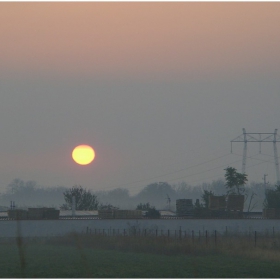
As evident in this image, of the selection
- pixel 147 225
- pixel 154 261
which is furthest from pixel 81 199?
pixel 154 261

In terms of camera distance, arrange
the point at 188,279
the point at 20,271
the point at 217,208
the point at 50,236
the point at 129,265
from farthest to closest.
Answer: the point at 217,208 → the point at 50,236 → the point at 129,265 → the point at 20,271 → the point at 188,279

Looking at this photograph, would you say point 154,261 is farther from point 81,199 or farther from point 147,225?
point 81,199

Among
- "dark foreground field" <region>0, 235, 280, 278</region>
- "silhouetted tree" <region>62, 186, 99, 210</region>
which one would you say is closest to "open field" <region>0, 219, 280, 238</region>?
"dark foreground field" <region>0, 235, 280, 278</region>

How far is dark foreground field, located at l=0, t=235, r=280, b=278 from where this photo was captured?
30359mm

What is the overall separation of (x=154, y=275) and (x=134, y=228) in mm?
40393

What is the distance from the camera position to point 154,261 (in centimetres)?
3734

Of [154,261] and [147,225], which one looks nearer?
[154,261]

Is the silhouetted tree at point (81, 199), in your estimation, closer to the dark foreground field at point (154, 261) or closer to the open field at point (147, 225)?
the open field at point (147, 225)

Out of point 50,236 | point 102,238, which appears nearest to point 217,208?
point 50,236

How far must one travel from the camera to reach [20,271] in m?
31.4

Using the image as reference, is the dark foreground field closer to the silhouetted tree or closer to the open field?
the open field

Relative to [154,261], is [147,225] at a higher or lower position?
higher

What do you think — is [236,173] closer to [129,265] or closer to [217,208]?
[217,208]

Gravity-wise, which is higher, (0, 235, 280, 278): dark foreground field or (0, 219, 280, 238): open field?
(0, 219, 280, 238): open field
